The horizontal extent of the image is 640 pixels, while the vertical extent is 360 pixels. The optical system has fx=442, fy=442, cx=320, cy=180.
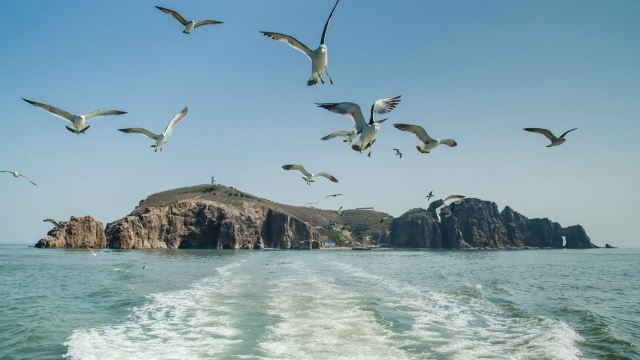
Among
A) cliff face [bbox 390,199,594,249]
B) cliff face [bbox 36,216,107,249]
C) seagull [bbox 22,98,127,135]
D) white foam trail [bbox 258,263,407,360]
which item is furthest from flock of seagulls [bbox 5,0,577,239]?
cliff face [bbox 390,199,594,249]

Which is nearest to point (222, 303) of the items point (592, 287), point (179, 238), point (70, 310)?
point (70, 310)

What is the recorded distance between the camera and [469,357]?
34.2 feet

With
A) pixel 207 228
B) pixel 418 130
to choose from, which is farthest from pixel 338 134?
pixel 207 228

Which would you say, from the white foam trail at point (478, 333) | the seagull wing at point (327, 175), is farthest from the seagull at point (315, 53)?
the white foam trail at point (478, 333)

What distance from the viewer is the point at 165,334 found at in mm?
12641

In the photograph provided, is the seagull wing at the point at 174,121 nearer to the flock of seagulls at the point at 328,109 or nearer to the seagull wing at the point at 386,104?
the flock of seagulls at the point at 328,109

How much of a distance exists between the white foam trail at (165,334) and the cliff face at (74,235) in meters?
80.0

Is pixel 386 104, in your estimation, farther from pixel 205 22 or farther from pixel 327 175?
pixel 205 22

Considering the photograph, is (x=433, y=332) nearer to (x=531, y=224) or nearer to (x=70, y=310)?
(x=70, y=310)

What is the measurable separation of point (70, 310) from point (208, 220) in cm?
11519

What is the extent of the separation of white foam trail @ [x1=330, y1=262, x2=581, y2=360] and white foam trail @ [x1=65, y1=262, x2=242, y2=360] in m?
5.30

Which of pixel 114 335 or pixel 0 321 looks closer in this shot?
pixel 114 335

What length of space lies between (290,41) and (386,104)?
11.9ft

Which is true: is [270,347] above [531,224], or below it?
below
